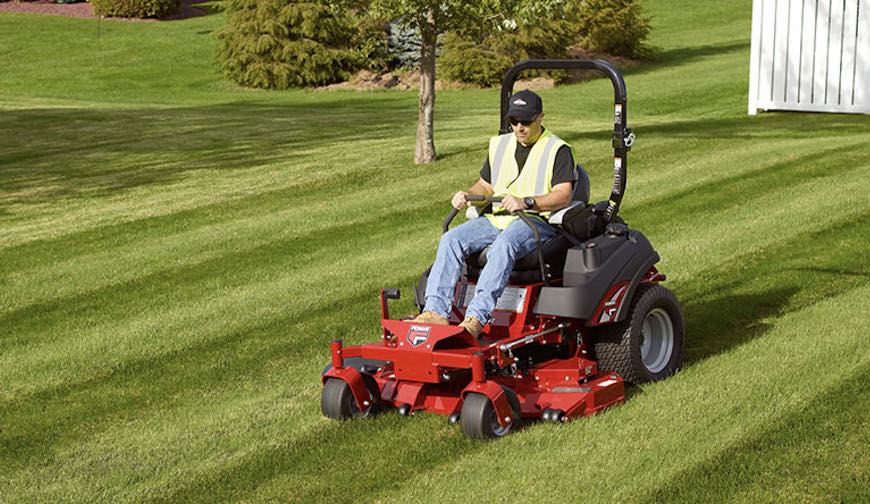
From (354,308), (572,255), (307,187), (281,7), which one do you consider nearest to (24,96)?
(281,7)

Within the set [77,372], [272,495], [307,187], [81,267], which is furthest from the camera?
[307,187]

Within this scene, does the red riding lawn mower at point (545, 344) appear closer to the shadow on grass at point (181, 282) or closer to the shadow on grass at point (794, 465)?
the shadow on grass at point (794, 465)

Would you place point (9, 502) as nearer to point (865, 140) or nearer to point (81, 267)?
point (81, 267)

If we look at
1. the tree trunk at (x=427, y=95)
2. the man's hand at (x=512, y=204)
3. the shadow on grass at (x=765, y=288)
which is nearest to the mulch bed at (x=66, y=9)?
the tree trunk at (x=427, y=95)

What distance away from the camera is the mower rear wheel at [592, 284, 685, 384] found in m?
7.64

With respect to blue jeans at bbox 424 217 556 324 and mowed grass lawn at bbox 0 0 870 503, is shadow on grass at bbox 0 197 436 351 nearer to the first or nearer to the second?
mowed grass lawn at bbox 0 0 870 503

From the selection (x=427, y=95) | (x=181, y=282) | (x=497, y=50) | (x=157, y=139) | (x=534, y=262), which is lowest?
(x=157, y=139)

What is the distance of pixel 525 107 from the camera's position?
7695 mm

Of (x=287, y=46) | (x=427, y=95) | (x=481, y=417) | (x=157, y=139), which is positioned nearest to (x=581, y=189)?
(x=481, y=417)

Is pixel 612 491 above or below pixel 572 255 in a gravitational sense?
below

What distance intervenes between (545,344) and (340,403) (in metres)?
1.26

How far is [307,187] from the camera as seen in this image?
16.2 meters

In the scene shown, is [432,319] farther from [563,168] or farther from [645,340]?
[645,340]

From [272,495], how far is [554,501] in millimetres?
1336
